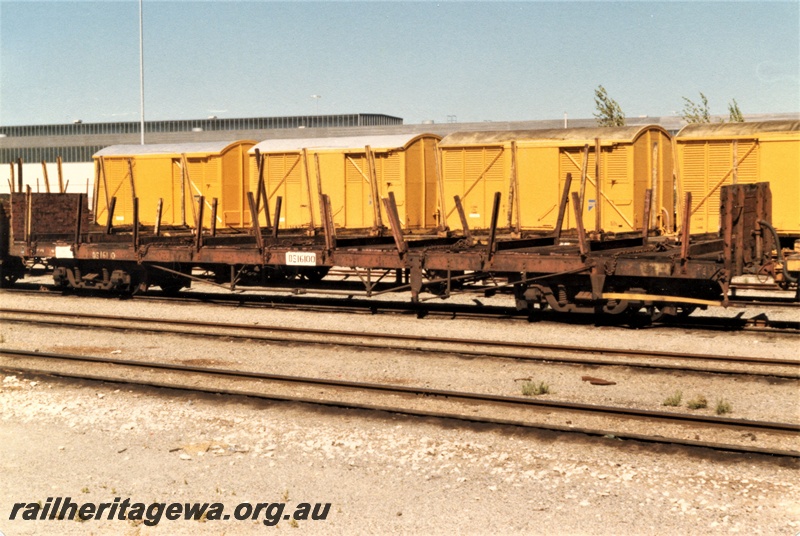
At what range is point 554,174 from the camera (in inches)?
738

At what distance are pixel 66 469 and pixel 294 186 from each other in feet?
47.3

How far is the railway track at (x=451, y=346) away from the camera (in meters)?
11.3

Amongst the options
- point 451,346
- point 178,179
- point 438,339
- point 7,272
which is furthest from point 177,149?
point 451,346

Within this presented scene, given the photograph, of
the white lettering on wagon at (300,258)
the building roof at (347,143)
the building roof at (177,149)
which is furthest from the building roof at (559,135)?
the building roof at (177,149)

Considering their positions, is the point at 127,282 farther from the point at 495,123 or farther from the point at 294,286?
the point at 495,123

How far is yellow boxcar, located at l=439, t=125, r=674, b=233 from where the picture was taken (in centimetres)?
1828

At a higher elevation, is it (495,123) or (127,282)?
(495,123)

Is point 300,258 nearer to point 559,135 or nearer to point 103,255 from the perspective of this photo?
point 103,255

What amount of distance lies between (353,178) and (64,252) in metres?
6.65

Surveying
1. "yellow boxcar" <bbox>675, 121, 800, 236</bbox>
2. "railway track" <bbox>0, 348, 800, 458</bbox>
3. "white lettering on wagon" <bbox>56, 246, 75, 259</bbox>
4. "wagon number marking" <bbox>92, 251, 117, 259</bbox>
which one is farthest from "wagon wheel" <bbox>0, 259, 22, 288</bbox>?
"yellow boxcar" <bbox>675, 121, 800, 236</bbox>

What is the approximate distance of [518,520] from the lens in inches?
245

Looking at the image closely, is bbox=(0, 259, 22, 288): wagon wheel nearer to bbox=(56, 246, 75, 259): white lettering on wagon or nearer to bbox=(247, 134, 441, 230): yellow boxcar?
bbox=(56, 246, 75, 259): white lettering on wagon

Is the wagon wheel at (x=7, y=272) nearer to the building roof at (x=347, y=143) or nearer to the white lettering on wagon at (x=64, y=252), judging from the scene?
the white lettering on wagon at (x=64, y=252)

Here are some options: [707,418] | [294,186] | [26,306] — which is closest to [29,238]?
[26,306]
